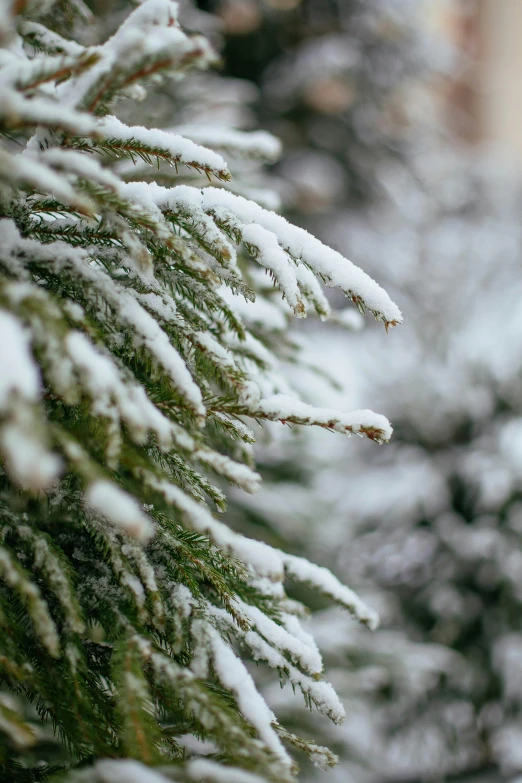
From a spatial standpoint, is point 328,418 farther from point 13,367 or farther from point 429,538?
point 429,538

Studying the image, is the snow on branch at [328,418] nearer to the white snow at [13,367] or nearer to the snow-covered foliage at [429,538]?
the white snow at [13,367]

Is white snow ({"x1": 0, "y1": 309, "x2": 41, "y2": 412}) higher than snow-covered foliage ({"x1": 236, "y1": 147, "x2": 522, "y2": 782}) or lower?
lower

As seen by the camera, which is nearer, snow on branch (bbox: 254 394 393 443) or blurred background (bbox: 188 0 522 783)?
snow on branch (bbox: 254 394 393 443)

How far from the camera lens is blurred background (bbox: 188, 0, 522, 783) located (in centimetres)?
264

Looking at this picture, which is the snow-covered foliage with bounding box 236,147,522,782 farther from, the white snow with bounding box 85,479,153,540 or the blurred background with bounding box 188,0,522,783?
the white snow with bounding box 85,479,153,540

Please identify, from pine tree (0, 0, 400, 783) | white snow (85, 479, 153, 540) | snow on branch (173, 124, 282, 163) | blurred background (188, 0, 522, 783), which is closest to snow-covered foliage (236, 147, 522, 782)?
blurred background (188, 0, 522, 783)

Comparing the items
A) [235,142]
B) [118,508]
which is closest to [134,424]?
[118,508]

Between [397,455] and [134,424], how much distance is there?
2.67 meters

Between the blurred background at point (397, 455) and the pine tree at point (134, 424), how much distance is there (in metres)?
0.67

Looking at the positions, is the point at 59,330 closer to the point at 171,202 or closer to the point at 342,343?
the point at 171,202

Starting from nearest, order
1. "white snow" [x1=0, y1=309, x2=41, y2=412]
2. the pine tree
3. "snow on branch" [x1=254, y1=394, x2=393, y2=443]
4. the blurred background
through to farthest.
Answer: "white snow" [x1=0, y1=309, x2=41, y2=412] < the pine tree < "snow on branch" [x1=254, y1=394, x2=393, y2=443] < the blurred background

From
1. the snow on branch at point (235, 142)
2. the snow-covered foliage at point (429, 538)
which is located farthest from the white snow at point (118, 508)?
the snow-covered foliage at point (429, 538)

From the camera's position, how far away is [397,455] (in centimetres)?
320

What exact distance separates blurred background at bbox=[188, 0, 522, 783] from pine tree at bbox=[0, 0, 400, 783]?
67cm
